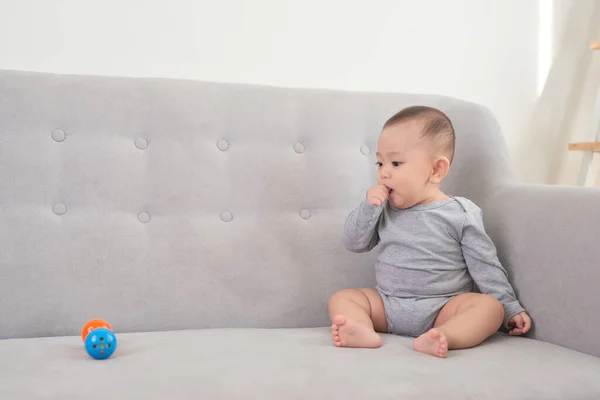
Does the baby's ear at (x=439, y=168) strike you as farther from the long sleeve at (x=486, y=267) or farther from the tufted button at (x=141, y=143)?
the tufted button at (x=141, y=143)

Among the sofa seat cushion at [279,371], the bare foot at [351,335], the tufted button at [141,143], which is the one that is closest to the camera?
the sofa seat cushion at [279,371]

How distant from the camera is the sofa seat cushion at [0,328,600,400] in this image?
3.17 feet

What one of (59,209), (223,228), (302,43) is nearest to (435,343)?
(223,228)

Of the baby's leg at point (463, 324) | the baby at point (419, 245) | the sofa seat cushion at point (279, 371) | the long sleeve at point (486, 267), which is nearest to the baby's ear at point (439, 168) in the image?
the baby at point (419, 245)

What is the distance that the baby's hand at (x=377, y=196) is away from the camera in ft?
4.64

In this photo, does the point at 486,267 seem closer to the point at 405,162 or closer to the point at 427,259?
the point at 427,259

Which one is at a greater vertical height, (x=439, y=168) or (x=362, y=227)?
(x=439, y=168)

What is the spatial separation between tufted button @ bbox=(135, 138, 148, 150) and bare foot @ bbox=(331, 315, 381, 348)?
0.58m

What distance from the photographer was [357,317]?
4.46ft

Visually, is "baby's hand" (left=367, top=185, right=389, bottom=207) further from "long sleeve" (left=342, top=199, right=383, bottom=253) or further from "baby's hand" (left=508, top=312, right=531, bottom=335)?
"baby's hand" (left=508, top=312, right=531, bottom=335)

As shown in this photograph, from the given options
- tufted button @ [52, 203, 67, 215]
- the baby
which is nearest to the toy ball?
tufted button @ [52, 203, 67, 215]

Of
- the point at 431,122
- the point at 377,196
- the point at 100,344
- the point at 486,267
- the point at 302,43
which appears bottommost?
the point at 100,344

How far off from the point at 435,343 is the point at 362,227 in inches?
13.6

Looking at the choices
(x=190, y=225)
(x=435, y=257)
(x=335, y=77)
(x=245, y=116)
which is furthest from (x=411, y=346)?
(x=335, y=77)
